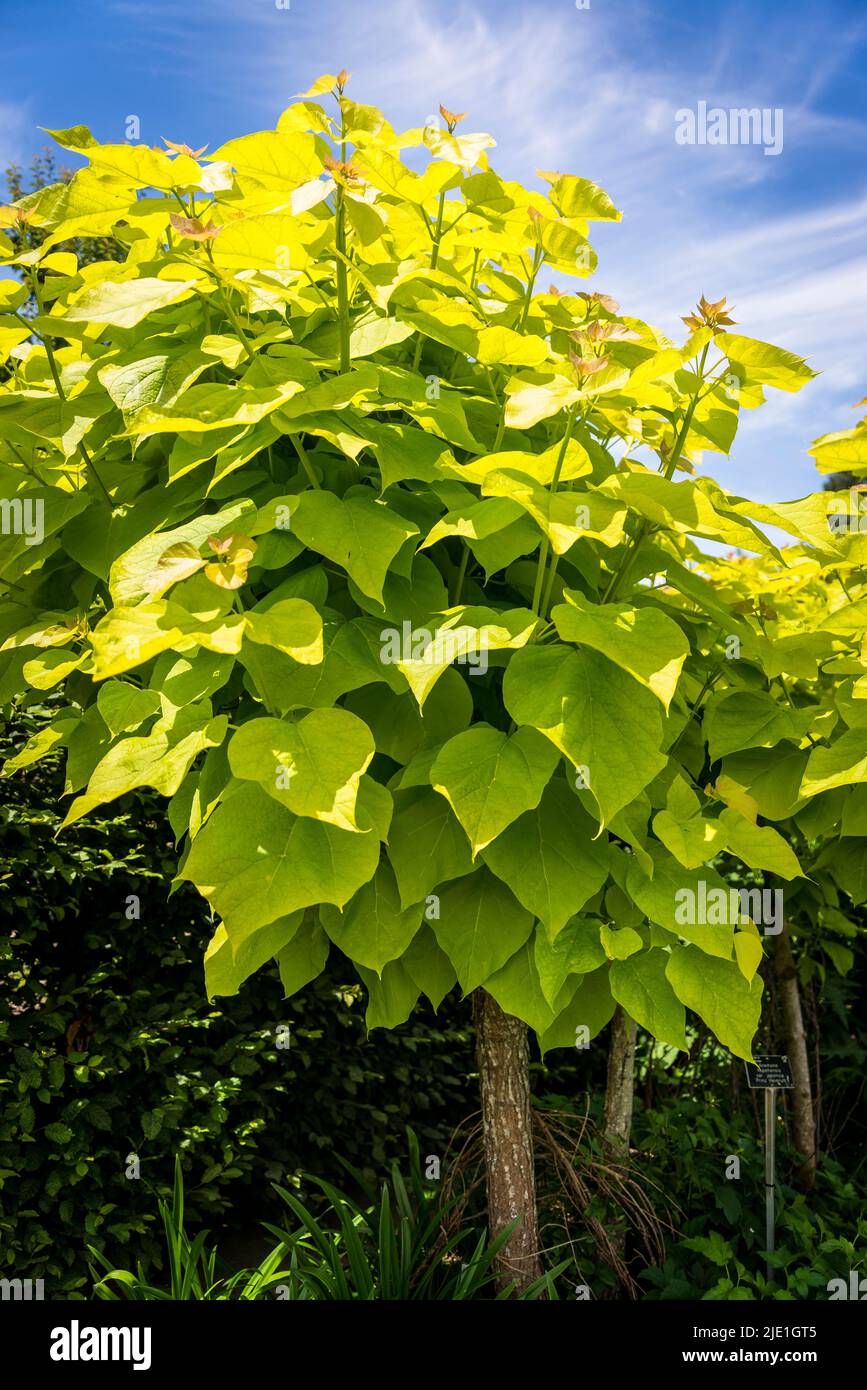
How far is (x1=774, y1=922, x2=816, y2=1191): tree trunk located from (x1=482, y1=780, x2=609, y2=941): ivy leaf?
2.02 metres

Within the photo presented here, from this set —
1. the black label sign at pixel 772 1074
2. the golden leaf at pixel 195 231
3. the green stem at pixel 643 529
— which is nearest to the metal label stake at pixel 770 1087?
the black label sign at pixel 772 1074

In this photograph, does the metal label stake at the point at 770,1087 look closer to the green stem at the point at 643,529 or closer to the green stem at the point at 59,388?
the green stem at the point at 643,529

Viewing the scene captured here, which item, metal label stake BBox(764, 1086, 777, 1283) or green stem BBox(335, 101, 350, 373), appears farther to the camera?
metal label stake BBox(764, 1086, 777, 1283)

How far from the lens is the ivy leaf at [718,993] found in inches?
68.2

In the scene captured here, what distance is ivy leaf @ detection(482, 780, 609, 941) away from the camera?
1.62m

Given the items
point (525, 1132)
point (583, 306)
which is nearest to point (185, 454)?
point (583, 306)

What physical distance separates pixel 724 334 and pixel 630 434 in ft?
0.69

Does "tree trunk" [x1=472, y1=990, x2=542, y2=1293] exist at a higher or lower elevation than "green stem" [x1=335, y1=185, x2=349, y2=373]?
lower

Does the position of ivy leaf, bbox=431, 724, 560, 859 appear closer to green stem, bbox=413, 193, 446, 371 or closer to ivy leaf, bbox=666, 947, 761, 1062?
ivy leaf, bbox=666, 947, 761, 1062

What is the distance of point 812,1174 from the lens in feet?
11.5

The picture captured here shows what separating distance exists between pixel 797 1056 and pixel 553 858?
2.30 m

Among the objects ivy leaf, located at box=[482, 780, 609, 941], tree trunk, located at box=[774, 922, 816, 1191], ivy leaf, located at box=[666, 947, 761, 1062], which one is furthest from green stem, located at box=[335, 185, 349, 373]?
tree trunk, located at box=[774, 922, 816, 1191]

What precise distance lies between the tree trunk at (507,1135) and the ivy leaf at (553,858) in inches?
30.5

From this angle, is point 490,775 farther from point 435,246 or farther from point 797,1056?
point 797,1056
